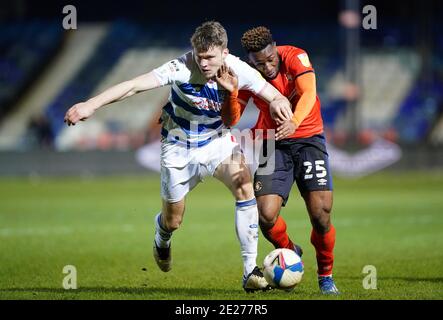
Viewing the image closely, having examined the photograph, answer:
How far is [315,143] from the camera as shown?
8.43 meters

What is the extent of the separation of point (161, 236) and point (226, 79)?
1.96 meters

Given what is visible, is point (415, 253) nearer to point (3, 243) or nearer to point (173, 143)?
point (173, 143)

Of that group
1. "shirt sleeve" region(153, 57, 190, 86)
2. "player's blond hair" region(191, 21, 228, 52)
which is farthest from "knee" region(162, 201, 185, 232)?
"player's blond hair" region(191, 21, 228, 52)

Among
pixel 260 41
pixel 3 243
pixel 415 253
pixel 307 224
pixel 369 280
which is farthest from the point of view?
pixel 307 224

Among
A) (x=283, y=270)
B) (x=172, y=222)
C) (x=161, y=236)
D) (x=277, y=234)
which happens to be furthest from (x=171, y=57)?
(x=283, y=270)

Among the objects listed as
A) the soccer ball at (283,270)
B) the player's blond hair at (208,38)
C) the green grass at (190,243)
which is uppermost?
the player's blond hair at (208,38)

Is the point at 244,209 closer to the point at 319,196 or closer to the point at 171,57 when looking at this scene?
the point at 319,196

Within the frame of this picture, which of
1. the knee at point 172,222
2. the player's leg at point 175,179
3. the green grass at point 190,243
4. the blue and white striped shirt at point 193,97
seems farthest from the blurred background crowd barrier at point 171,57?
the blue and white striped shirt at point 193,97

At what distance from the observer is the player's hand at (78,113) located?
22.9 feet

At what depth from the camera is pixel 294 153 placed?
8.45 metres

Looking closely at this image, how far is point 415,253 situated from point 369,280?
9.57 ft

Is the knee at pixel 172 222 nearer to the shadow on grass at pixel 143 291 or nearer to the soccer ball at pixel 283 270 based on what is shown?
the shadow on grass at pixel 143 291

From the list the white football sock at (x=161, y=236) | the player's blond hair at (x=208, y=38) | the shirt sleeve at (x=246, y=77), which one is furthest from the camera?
the white football sock at (x=161, y=236)

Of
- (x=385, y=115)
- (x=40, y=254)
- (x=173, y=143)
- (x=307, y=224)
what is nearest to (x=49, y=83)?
(x=385, y=115)
